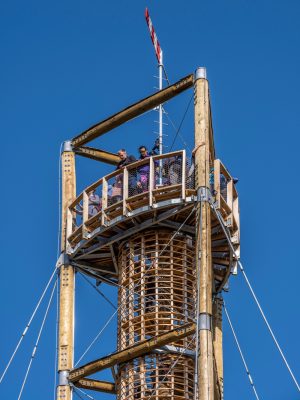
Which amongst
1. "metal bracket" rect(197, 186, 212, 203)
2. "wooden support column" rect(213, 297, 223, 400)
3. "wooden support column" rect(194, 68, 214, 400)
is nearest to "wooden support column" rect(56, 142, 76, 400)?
"wooden support column" rect(213, 297, 223, 400)

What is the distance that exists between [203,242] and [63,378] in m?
5.27

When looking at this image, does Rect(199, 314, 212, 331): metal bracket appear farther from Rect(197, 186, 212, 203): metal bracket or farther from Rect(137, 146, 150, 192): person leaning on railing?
Rect(137, 146, 150, 192): person leaning on railing


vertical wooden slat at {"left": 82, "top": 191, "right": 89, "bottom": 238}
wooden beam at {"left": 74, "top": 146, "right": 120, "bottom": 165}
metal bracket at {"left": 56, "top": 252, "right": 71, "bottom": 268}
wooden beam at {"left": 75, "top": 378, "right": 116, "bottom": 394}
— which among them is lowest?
wooden beam at {"left": 75, "top": 378, "right": 116, "bottom": 394}

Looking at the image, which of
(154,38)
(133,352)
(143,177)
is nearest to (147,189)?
(143,177)

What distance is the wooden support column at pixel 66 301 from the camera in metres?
45.5

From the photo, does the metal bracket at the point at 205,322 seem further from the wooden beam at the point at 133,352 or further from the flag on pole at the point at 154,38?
the flag on pole at the point at 154,38

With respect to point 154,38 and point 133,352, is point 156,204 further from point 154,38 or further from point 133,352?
point 154,38

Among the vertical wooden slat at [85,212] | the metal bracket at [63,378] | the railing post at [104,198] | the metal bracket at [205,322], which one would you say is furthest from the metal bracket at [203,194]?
the metal bracket at [63,378]

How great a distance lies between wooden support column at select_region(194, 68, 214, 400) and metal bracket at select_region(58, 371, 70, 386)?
465 cm

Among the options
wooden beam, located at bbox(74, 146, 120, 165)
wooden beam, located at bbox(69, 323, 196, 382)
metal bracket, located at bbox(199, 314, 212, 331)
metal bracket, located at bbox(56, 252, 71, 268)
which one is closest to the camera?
metal bracket, located at bbox(199, 314, 212, 331)

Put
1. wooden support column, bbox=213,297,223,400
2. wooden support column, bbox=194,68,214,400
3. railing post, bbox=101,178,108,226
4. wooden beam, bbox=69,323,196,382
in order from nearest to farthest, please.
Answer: wooden support column, bbox=194,68,214,400 < wooden beam, bbox=69,323,196,382 < railing post, bbox=101,178,108,226 < wooden support column, bbox=213,297,223,400

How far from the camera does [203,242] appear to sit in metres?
44.1

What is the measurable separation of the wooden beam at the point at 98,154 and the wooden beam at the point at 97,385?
23.5ft

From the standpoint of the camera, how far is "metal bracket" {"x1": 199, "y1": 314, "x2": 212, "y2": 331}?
42.6 meters
